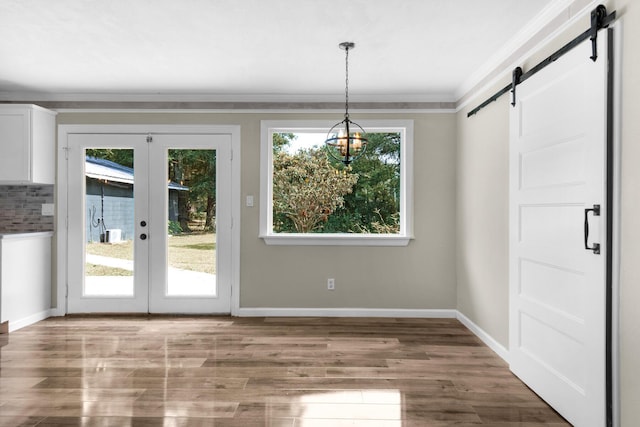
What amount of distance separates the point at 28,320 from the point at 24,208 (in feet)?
3.90

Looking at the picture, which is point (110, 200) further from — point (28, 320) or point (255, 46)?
point (255, 46)

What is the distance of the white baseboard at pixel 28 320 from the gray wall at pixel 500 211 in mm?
4352

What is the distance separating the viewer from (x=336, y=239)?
14.8 ft

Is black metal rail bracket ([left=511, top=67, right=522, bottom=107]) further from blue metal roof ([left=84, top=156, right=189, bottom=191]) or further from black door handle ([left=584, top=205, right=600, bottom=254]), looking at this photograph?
blue metal roof ([left=84, top=156, right=189, bottom=191])

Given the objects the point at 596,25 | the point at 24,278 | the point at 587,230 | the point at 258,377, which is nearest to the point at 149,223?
the point at 24,278

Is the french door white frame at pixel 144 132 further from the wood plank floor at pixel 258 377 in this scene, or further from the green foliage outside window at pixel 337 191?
the wood plank floor at pixel 258 377

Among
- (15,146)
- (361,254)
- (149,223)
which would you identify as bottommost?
(361,254)

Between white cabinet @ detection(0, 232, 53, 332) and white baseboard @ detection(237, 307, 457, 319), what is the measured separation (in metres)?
2.05

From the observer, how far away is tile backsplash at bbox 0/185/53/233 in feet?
14.8

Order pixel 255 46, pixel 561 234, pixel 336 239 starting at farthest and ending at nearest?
pixel 336 239 < pixel 255 46 < pixel 561 234

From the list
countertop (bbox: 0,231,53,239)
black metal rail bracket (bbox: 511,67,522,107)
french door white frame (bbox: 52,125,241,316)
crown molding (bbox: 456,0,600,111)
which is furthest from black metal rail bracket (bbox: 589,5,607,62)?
countertop (bbox: 0,231,53,239)

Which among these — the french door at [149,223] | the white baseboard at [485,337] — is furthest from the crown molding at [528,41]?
the french door at [149,223]

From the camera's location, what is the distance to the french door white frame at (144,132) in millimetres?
4539

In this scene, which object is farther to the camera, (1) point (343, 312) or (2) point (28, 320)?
(1) point (343, 312)
